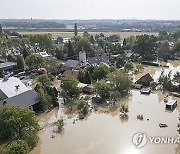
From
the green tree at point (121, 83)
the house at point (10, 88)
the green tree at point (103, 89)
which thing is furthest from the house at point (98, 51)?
the house at point (10, 88)

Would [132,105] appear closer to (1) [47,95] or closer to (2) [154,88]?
(2) [154,88]

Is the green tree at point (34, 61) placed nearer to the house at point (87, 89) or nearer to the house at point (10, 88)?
the house at point (87, 89)

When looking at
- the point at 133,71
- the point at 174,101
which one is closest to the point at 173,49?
the point at 133,71

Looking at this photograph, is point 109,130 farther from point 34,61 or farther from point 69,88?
point 34,61

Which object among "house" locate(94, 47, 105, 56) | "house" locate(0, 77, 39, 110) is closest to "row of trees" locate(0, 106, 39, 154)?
"house" locate(0, 77, 39, 110)

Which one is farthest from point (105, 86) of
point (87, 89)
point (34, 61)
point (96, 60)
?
point (96, 60)
